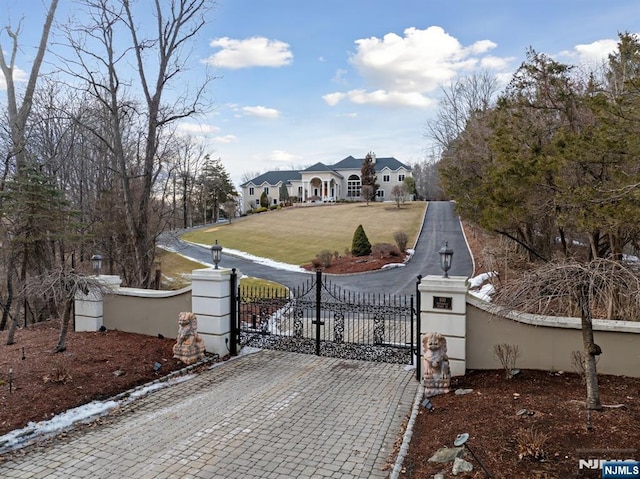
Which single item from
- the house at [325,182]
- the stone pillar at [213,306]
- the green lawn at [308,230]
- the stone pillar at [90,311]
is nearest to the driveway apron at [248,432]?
the stone pillar at [213,306]

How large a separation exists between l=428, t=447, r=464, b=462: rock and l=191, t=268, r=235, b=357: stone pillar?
5.50 metres

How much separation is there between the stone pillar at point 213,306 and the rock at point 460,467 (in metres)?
5.82

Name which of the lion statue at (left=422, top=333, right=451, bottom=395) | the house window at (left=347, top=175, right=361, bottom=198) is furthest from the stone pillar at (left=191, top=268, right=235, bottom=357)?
the house window at (left=347, top=175, right=361, bottom=198)

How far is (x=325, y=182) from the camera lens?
65.4 metres

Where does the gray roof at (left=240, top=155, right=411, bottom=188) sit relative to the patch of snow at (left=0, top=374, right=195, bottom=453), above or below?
above

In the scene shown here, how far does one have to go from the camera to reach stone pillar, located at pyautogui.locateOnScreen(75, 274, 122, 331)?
33.2 ft

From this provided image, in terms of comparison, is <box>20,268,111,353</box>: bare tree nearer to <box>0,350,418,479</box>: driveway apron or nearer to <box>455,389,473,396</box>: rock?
<box>0,350,418,479</box>: driveway apron

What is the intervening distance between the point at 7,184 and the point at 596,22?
1420cm

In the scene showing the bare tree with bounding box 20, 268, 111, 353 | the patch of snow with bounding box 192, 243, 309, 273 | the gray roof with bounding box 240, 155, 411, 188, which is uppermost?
the gray roof with bounding box 240, 155, 411, 188

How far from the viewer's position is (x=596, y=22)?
10.3 meters

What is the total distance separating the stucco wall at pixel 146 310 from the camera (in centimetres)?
938

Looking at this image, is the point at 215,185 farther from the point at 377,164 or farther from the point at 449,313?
the point at 449,313

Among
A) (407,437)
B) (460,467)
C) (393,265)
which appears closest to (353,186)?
(393,265)

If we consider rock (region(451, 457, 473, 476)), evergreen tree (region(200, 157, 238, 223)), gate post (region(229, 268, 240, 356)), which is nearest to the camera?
rock (region(451, 457, 473, 476))
